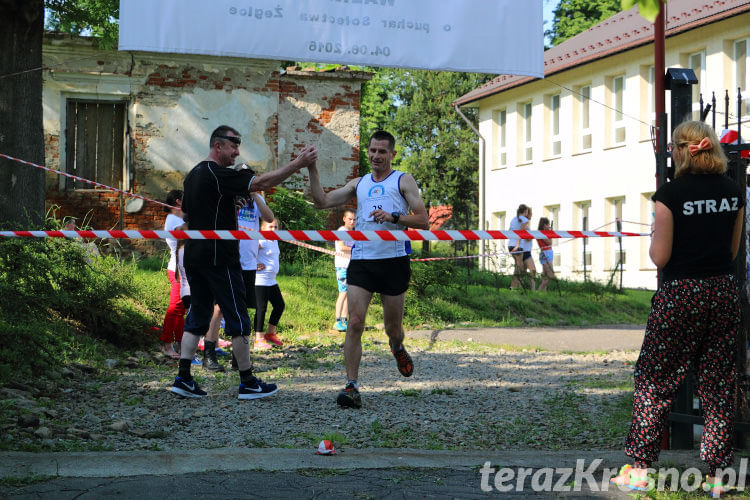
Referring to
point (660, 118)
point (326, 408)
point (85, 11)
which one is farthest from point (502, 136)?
point (660, 118)

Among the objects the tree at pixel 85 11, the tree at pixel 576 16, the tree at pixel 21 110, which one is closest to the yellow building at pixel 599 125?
the tree at pixel 576 16

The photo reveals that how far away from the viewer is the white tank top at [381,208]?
7.45m

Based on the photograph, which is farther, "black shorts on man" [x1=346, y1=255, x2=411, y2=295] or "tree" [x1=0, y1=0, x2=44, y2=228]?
"tree" [x1=0, y1=0, x2=44, y2=228]

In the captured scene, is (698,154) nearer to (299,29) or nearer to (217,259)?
(217,259)

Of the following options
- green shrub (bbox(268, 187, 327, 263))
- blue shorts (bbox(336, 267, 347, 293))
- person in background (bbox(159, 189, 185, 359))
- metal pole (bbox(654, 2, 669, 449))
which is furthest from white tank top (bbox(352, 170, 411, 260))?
green shrub (bbox(268, 187, 327, 263))

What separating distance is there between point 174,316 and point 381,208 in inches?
143

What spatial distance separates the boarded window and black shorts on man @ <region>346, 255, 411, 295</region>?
1424 cm

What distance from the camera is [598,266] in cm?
3188

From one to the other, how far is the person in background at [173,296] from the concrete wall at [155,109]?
9652 mm

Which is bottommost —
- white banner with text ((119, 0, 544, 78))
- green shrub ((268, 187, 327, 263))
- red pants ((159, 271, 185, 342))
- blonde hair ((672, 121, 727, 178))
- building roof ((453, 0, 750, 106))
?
red pants ((159, 271, 185, 342))

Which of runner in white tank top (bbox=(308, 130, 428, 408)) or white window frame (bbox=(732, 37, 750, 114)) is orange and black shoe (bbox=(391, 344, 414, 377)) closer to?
runner in white tank top (bbox=(308, 130, 428, 408))

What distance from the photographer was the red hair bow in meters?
4.98

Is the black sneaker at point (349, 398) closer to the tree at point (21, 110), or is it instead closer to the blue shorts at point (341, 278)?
the tree at point (21, 110)

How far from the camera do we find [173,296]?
995 cm
